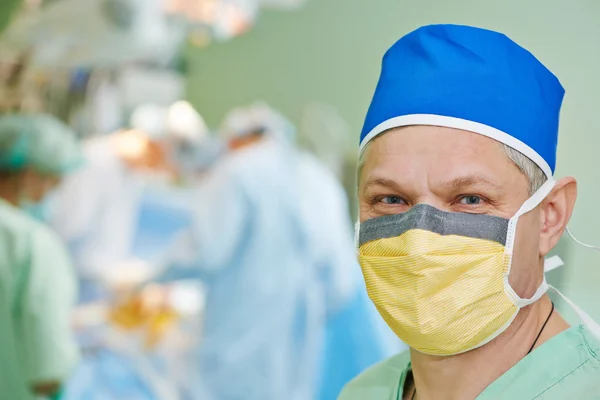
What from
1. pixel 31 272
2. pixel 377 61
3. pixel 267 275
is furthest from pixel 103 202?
pixel 377 61

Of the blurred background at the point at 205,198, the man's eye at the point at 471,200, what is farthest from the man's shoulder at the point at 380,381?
the blurred background at the point at 205,198

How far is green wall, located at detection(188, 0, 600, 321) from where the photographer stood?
1.09m

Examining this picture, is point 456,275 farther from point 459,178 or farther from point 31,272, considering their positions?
point 31,272

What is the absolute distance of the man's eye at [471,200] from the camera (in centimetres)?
91

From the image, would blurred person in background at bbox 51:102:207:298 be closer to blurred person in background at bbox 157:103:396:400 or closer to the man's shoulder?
blurred person in background at bbox 157:103:396:400

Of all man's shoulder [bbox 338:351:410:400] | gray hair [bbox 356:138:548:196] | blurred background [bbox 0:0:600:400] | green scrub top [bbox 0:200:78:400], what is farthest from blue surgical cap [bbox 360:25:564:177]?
green scrub top [bbox 0:200:78:400]

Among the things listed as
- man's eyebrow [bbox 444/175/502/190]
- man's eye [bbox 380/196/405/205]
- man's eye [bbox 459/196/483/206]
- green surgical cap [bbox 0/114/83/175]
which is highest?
green surgical cap [bbox 0/114/83/175]

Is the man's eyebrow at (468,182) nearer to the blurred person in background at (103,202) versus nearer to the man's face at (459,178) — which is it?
the man's face at (459,178)

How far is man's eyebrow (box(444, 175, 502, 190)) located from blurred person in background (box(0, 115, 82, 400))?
1586 mm

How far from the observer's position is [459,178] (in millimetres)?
889

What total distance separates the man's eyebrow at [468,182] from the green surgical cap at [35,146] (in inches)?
71.8

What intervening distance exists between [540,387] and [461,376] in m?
0.10

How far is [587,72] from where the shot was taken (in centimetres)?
109

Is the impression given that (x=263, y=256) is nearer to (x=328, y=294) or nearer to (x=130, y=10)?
(x=328, y=294)
